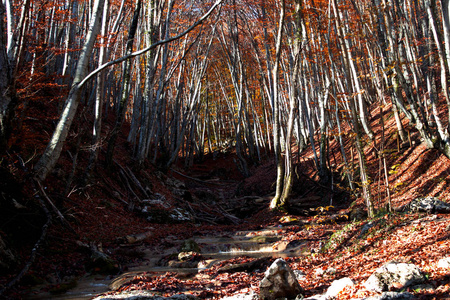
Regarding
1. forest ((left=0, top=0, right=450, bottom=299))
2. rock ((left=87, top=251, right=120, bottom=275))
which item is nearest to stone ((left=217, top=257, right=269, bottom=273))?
forest ((left=0, top=0, right=450, bottom=299))

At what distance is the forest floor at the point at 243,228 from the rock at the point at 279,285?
28 centimetres

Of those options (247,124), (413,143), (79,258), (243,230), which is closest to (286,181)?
(243,230)

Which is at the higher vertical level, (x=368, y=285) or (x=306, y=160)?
(x=306, y=160)

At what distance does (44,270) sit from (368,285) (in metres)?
4.63

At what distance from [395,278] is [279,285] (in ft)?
4.05

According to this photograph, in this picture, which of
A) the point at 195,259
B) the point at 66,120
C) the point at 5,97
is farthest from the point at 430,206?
the point at 5,97

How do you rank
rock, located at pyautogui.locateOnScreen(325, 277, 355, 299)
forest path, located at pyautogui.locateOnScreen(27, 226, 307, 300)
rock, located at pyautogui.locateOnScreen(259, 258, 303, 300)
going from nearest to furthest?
rock, located at pyautogui.locateOnScreen(325, 277, 355, 299)
rock, located at pyautogui.locateOnScreen(259, 258, 303, 300)
forest path, located at pyautogui.locateOnScreen(27, 226, 307, 300)

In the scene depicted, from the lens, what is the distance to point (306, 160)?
15852 millimetres

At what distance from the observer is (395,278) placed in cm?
324

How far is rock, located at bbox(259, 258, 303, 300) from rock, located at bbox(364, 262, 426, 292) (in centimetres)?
82

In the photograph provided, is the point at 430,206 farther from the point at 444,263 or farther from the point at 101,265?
the point at 101,265

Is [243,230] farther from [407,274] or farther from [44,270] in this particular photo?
[407,274]

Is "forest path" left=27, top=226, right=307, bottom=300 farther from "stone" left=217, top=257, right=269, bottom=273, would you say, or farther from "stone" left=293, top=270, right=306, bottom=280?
"stone" left=293, top=270, right=306, bottom=280

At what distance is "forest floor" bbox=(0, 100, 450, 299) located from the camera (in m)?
4.25
